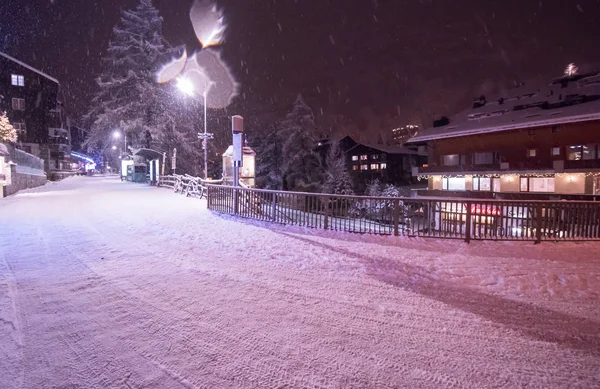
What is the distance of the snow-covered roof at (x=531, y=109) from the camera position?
25.7 m

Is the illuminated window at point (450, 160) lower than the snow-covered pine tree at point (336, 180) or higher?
higher

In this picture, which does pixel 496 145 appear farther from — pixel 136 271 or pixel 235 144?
pixel 136 271

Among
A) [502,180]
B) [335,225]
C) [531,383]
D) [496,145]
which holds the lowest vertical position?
[531,383]

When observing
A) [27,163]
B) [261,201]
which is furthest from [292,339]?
[27,163]

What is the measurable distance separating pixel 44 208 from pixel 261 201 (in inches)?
389

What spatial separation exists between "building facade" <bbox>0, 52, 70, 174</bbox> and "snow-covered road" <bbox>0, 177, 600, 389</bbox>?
47.4m

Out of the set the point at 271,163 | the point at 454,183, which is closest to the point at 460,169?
the point at 454,183

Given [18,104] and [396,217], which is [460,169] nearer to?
[396,217]

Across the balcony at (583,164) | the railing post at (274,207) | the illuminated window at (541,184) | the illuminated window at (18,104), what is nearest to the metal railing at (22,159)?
the railing post at (274,207)

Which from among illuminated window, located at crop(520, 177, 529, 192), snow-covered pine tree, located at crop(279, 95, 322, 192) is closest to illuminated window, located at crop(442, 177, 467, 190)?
illuminated window, located at crop(520, 177, 529, 192)

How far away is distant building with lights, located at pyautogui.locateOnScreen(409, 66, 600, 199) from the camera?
81.7ft

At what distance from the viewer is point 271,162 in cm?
5303

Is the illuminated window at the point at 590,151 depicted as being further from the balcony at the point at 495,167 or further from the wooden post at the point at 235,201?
the wooden post at the point at 235,201

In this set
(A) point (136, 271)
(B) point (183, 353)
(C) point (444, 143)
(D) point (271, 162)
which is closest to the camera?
(B) point (183, 353)
